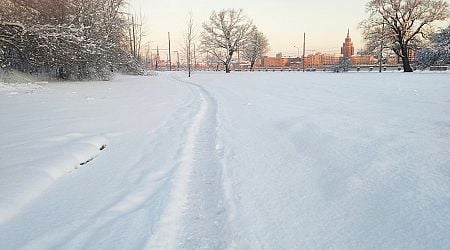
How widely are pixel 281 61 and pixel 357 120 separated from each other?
101576mm

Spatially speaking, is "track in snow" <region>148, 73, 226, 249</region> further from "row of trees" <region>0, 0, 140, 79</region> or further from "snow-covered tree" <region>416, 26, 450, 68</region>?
"snow-covered tree" <region>416, 26, 450, 68</region>

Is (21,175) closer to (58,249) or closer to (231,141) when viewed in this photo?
(58,249)

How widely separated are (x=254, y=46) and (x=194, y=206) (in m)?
64.1

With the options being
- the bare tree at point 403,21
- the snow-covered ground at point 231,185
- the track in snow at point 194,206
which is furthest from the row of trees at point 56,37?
the bare tree at point 403,21

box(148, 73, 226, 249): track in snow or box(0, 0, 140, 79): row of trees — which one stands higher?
box(0, 0, 140, 79): row of trees

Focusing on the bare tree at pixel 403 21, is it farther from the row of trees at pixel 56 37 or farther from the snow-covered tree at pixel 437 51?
the row of trees at pixel 56 37

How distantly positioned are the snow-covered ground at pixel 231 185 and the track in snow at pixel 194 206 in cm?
2

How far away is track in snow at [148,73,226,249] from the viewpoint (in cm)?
280

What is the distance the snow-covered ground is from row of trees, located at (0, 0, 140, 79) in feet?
33.0

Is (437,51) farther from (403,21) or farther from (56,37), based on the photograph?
(56,37)

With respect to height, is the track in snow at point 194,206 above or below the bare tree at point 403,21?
below

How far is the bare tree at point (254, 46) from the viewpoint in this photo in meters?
55.6

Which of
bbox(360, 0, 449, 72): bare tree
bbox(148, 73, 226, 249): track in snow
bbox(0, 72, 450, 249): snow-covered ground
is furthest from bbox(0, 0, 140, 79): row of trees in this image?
bbox(360, 0, 449, 72): bare tree

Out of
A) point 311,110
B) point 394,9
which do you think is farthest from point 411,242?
point 394,9
